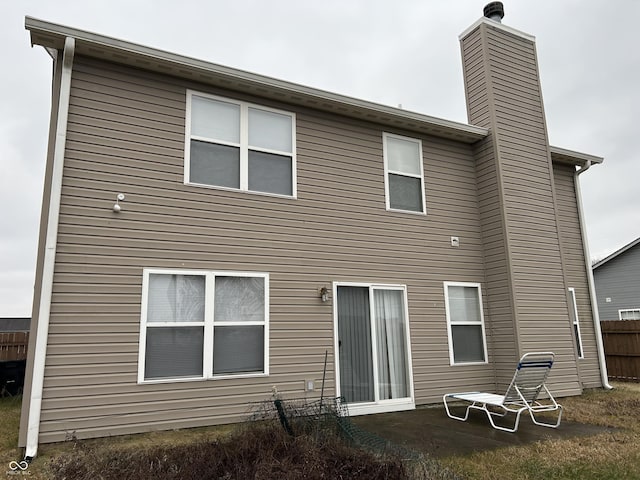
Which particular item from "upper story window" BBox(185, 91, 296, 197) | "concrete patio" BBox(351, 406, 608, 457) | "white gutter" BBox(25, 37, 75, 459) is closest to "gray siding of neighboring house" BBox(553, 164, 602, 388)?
"concrete patio" BBox(351, 406, 608, 457)

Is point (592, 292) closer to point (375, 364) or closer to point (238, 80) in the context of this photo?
point (375, 364)

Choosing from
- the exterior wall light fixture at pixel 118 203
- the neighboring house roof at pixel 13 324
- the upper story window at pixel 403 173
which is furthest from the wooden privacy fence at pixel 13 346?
Result: the neighboring house roof at pixel 13 324

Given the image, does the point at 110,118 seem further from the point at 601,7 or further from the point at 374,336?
the point at 601,7

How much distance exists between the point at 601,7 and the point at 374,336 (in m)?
10.1

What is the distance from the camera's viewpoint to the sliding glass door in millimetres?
6453

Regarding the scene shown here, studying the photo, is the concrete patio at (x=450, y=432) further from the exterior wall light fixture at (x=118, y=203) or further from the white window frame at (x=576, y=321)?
the exterior wall light fixture at (x=118, y=203)

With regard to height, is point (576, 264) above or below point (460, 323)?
above

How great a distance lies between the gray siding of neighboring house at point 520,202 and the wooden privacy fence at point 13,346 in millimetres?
9612

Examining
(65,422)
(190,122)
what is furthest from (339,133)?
(65,422)

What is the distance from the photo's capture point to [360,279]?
6.74 m

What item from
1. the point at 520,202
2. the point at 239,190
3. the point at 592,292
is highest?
the point at 520,202

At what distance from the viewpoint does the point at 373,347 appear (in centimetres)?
668

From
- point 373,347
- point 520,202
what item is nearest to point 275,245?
point 373,347

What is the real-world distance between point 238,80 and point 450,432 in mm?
5211
